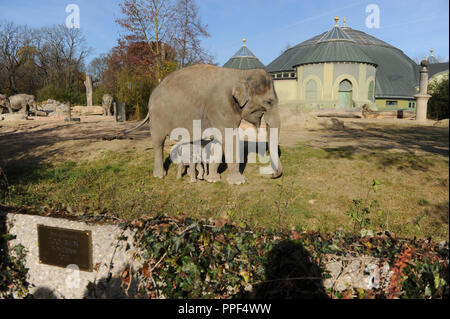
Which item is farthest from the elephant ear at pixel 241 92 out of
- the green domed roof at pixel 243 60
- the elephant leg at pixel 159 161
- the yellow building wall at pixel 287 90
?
the green domed roof at pixel 243 60

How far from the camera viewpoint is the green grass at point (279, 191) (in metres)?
5.49

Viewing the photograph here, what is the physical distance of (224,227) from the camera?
3715mm

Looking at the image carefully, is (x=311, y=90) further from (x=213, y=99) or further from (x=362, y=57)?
(x=213, y=99)

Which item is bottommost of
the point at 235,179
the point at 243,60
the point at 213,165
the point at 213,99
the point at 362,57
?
the point at 235,179

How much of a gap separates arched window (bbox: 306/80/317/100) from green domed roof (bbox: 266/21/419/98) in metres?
1.84

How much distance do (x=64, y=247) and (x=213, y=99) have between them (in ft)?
12.8

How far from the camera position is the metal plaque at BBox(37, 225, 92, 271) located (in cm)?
391

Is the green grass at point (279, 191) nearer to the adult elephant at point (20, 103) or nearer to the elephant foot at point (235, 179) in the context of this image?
the elephant foot at point (235, 179)

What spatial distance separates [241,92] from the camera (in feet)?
21.2

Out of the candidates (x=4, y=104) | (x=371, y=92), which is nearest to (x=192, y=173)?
(x=4, y=104)

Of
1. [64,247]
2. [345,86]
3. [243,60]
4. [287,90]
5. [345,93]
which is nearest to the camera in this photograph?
[64,247]

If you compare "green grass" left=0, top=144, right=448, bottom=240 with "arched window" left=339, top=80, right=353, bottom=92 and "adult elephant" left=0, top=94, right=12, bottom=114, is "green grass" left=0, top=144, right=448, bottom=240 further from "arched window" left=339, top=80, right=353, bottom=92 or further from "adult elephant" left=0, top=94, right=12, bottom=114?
"arched window" left=339, top=80, right=353, bottom=92

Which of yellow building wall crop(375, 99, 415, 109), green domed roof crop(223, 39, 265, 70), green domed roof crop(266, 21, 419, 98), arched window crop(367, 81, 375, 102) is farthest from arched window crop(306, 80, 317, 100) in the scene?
yellow building wall crop(375, 99, 415, 109)

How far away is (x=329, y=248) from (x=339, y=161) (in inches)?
206
